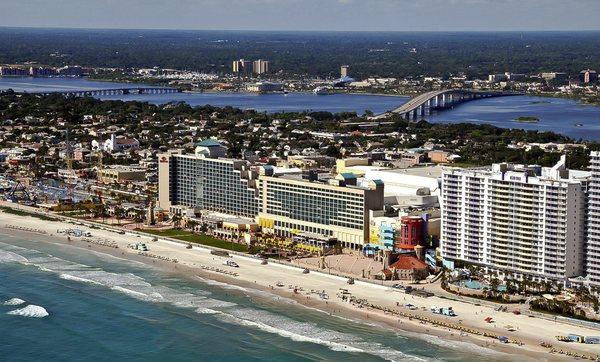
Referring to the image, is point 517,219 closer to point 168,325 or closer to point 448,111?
point 168,325

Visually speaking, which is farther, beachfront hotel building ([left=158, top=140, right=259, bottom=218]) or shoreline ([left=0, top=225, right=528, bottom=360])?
beachfront hotel building ([left=158, top=140, right=259, bottom=218])

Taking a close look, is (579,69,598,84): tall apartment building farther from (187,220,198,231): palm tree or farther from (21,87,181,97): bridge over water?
(187,220,198,231): palm tree

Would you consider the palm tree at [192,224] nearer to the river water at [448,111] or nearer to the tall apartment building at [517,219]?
the tall apartment building at [517,219]

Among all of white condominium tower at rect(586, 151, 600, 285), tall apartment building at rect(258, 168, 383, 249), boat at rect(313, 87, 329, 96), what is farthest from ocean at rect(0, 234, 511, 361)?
boat at rect(313, 87, 329, 96)

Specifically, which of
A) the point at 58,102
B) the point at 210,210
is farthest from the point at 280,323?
the point at 58,102

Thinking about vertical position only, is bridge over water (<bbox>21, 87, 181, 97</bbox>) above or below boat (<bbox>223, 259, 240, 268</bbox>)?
above

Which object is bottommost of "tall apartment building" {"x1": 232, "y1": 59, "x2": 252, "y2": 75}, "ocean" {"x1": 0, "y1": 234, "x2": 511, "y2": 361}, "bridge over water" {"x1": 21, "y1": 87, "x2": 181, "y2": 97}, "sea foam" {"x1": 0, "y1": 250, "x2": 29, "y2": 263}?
"ocean" {"x1": 0, "y1": 234, "x2": 511, "y2": 361}

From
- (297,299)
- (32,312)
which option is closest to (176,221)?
(297,299)
